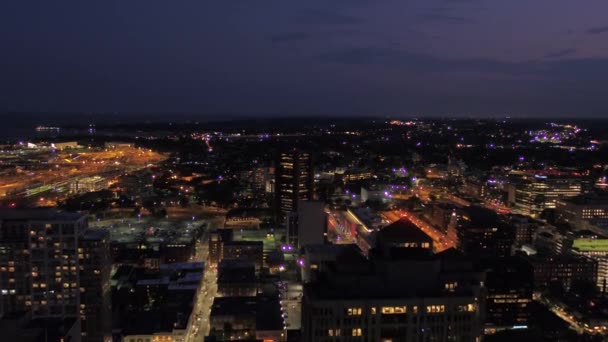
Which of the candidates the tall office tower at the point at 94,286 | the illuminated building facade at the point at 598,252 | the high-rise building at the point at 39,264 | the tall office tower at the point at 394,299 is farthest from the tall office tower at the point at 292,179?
the tall office tower at the point at 394,299

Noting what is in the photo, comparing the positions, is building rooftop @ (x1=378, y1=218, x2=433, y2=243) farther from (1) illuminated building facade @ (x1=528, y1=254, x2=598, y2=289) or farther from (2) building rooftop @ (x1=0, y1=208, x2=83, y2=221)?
(1) illuminated building facade @ (x1=528, y1=254, x2=598, y2=289)

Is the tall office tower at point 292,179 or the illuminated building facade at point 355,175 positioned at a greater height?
the tall office tower at point 292,179

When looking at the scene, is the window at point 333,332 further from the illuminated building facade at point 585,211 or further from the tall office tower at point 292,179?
the illuminated building facade at point 585,211

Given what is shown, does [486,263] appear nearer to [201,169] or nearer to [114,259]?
[114,259]

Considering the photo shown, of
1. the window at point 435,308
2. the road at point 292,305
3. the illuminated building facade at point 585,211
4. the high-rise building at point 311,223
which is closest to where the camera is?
the window at point 435,308

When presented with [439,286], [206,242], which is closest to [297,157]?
[206,242]

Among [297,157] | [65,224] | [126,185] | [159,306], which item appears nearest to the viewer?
[65,224]

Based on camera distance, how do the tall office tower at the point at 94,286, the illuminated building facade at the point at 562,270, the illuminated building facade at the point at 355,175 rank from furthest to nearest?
the illuminated building facade at the point at 355,175 → the illuminated building facade at the point at 562,270 → the tall office tower at the point at 94,286
